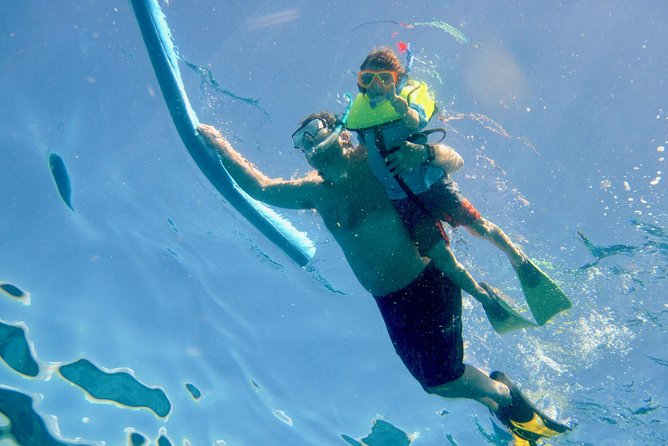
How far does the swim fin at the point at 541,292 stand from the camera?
5.80 m

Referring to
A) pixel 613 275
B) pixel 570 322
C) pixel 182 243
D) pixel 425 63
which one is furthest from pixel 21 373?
pixel 613 275

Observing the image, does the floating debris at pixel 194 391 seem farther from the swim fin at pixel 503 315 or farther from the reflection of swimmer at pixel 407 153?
the reflection of swimmer at pixel 407 153

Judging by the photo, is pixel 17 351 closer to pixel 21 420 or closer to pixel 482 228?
pixel 21 420

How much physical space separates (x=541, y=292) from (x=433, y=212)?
2287 mm

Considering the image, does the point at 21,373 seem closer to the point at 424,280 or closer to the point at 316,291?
the point at 316,291

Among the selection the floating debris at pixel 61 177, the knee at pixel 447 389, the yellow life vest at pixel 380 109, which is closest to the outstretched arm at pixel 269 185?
the yellow life vest at pixel 380 109

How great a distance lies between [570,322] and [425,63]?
777cm

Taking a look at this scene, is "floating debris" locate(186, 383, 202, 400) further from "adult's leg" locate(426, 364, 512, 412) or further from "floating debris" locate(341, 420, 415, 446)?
"adult's leg" locate(426, 364, 512, 412)

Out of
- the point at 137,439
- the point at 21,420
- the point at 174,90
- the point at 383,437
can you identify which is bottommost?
the point at 21,420

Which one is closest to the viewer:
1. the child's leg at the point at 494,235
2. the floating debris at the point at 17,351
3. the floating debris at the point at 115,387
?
the child's leg at the point at 494,235

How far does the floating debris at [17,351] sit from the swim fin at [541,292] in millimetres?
12232

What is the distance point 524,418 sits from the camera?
609 centimetres

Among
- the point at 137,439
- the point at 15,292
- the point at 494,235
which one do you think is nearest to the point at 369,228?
the point at 494,235

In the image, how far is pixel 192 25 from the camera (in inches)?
289
